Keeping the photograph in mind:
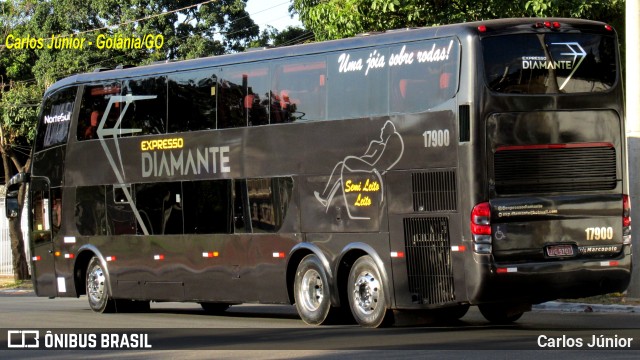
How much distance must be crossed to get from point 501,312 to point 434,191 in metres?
2.81

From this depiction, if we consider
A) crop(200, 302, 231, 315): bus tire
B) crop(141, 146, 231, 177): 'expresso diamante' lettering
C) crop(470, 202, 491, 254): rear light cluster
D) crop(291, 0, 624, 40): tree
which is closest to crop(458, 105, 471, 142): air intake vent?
crop(470, 202, 491, 254): rear light cluster

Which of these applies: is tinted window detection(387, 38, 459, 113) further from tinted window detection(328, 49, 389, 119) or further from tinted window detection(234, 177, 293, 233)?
tinted window detection(234, 177, 293, 233)

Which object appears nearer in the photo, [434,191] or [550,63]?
[550,63]

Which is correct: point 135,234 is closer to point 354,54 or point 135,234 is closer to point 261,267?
point 261,267

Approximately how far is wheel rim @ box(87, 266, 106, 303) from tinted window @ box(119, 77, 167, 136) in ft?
9.07

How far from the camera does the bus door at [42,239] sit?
23.6m

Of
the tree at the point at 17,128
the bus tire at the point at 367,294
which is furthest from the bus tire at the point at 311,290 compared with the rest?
the tree at the point at 17,128

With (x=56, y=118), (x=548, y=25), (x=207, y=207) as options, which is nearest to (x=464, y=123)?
(x=548, y=25)

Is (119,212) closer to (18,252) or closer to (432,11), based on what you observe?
(432,11)

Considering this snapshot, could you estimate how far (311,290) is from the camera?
59.0 ft

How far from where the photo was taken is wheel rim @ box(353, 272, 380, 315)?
54.9 feet

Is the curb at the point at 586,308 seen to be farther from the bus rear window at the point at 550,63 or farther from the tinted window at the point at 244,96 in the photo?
the tinted window at the point at 244,96

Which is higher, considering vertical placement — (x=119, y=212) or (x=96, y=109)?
(x=96, y=109)

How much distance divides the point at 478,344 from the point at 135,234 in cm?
925
